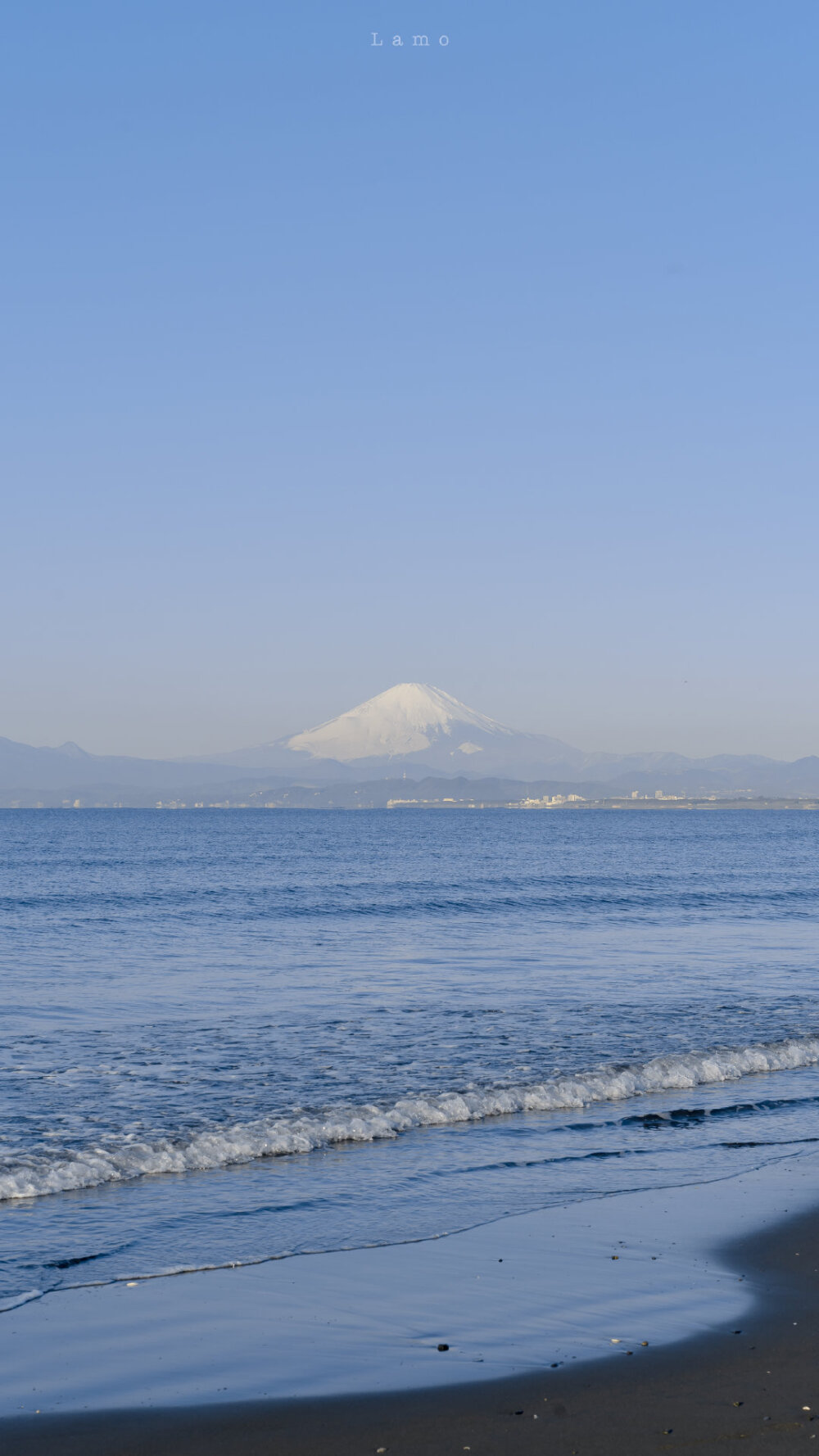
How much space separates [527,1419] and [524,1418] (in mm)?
25

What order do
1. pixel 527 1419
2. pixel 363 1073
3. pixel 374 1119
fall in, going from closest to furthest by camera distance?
1. pixel 527 1419
2. pixel 374 1119
3. pixel 363 1073

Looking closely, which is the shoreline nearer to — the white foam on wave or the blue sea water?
the blue sea water

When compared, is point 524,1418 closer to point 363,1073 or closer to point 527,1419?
point 527,1419

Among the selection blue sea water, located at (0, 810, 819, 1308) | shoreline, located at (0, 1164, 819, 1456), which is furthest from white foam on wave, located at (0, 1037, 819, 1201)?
shoreline, located at (0, 1164, 819, 1456)

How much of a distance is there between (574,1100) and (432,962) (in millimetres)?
13933

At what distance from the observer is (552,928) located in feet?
122

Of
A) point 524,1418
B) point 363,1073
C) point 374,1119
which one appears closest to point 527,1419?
point 524,1418

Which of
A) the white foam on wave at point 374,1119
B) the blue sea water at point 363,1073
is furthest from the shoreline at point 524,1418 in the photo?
the white foam on wave at point 374,1119

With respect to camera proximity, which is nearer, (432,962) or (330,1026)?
(330,1026)

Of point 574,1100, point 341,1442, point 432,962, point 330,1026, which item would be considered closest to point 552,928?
point 432,962

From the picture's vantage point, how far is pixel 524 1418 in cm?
634

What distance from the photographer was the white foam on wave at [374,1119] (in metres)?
10.9

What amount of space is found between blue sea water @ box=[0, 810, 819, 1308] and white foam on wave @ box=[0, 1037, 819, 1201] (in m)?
0.04

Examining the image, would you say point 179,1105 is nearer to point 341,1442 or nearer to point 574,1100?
point 574,1100
